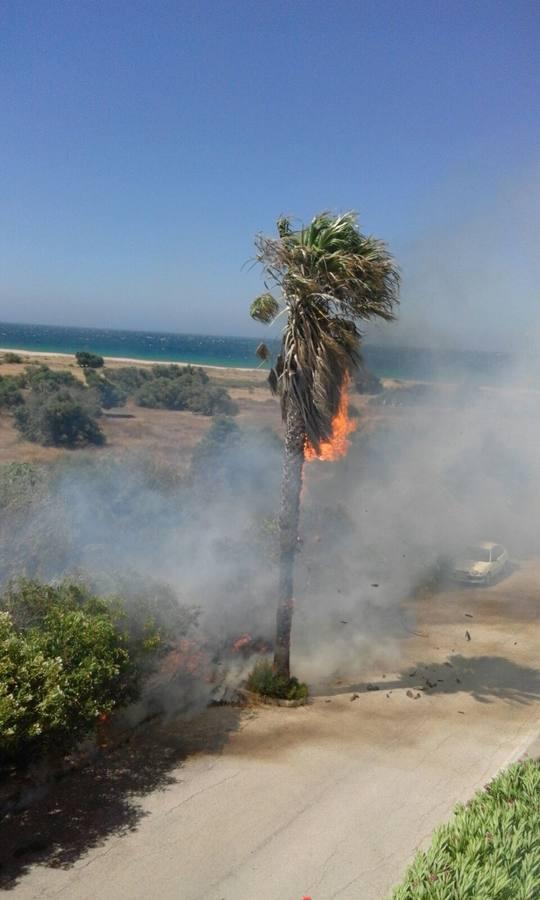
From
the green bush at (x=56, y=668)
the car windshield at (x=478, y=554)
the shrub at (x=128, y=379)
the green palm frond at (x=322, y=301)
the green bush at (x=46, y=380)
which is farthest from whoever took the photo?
the shrub at (x=128, y=379)

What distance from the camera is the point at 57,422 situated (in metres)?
30.4

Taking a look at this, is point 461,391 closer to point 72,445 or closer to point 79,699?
point 72,445

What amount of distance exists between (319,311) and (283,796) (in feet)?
24.5

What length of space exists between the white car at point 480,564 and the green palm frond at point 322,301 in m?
11.8

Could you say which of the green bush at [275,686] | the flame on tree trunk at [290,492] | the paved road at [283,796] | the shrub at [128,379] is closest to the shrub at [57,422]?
the shrub at [128,379]

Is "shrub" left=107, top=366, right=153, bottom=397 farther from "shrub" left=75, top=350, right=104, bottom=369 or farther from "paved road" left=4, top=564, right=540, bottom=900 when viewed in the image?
"paved road" left=4, top=564, right=540, bottom=900

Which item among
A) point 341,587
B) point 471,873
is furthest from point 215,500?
point 471,873

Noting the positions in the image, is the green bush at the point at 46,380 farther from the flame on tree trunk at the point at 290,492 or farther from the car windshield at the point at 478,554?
the flame on tree trunk at the point at 290,492

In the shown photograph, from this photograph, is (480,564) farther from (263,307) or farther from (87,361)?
(87,361)

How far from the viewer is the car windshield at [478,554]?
22688 mm

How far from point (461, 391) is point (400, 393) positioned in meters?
4.60

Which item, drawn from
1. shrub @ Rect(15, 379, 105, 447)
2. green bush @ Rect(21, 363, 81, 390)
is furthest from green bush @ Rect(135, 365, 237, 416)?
shrub @ Rect(15, 379, 105, 447)

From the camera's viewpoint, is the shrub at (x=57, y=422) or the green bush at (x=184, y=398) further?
the green bush at (x=184, y=398)

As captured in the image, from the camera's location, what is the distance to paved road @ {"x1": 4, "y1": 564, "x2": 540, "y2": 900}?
7.90 meters
